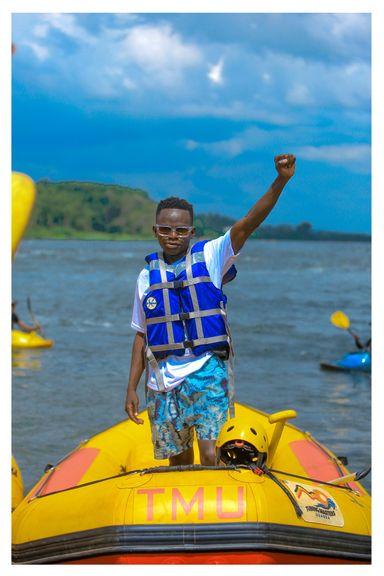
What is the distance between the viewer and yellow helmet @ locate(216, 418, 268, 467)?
3230 millimetres

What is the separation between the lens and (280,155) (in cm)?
267

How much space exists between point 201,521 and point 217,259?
0.88m

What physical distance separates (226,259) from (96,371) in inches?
291

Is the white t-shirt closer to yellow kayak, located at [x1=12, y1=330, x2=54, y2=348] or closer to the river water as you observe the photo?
the river water

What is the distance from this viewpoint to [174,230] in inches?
124

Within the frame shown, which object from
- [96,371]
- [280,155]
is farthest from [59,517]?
[96,371]

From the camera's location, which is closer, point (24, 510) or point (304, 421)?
point (24, 510)

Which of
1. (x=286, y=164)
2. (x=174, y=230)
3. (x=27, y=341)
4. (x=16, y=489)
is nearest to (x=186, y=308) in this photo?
(x=174, y=230)

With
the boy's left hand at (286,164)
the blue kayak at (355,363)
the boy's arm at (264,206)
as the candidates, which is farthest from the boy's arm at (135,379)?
the blue kayak at (355,363)

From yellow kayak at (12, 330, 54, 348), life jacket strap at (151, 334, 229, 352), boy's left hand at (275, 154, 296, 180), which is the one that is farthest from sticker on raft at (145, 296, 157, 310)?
yellow kayak at (12, 330, 54, 348)

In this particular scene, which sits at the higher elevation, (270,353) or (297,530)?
(270,353)

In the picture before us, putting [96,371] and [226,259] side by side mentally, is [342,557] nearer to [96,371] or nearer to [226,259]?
[226,259]

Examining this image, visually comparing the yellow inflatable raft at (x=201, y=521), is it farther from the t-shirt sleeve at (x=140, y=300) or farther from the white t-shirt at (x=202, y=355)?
the t-shirt sleeve at (x=140, y=300)
